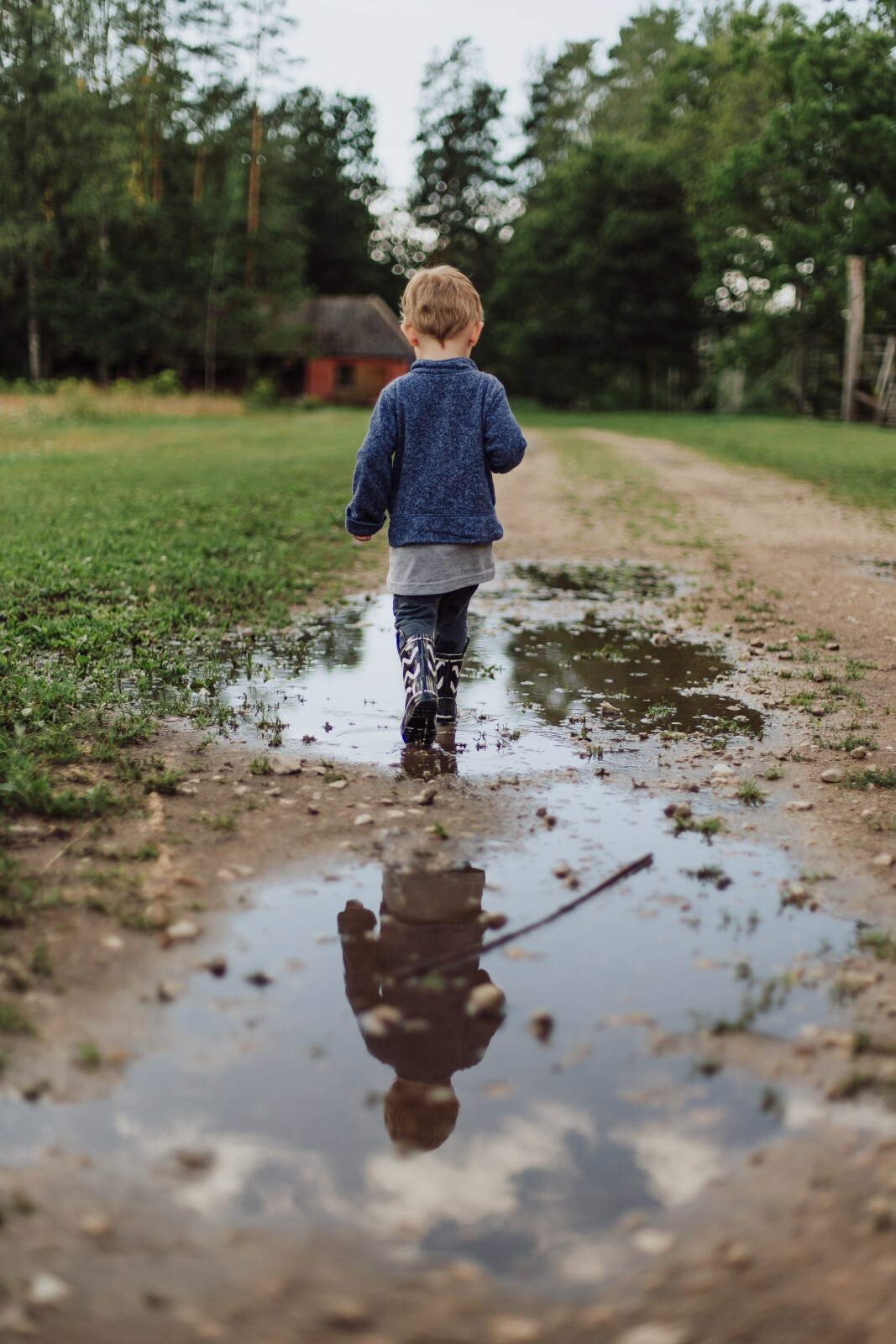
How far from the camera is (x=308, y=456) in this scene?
2241 cm

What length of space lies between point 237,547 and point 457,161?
69.5m

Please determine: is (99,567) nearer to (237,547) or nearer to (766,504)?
(237,547)

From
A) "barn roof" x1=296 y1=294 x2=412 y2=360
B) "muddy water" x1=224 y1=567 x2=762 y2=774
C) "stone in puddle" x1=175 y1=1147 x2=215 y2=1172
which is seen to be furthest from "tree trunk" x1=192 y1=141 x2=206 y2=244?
"stone in puddle" x1=175 y1=1147 x2=215 y2=1172

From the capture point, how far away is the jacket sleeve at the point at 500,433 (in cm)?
512

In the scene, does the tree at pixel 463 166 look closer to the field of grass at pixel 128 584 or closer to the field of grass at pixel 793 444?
the field of grass at pixel 793 444

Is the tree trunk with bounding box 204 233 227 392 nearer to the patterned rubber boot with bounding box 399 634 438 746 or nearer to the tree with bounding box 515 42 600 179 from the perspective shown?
the tree with bounding box 515 42 600 179

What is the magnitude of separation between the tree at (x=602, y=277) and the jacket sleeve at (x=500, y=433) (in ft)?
179

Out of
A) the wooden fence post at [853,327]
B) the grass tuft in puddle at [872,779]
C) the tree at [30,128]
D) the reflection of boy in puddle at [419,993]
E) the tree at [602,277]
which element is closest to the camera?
the reflection of boy in puddle at [419,993]

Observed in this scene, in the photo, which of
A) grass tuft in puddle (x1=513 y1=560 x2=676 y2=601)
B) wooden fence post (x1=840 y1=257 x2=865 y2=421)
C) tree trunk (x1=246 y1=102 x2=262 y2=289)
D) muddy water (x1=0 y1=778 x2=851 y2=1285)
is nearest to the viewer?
muddy water (x1=0 y1=778 x2=851 y2=1285)

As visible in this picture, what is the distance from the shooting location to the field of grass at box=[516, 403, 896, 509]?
1930 centimetres

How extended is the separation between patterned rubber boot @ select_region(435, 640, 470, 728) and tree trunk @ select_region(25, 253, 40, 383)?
4475 cm

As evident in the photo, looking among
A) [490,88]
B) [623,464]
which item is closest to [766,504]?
[623,464]

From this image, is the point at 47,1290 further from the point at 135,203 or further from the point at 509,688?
the point at 135,203

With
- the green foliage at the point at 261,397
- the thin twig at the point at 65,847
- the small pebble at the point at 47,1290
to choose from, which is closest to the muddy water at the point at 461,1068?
the small pebble at the point at 47,1290
